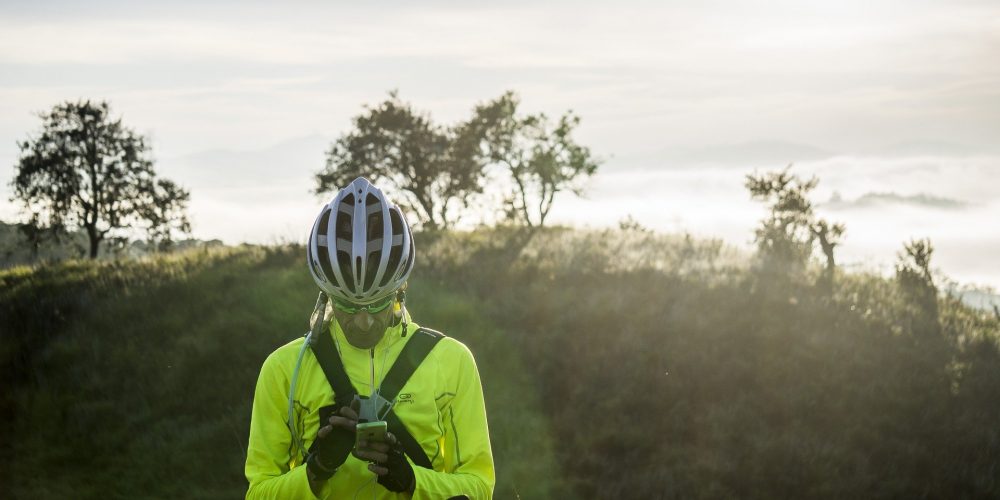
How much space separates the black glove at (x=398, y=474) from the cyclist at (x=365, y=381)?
0.13 meters

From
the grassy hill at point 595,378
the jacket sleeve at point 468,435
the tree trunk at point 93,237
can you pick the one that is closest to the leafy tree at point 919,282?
the grassy hill at point 595,378

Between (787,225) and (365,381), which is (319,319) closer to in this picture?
(365,381)

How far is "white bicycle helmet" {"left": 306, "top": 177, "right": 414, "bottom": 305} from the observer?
3.72m

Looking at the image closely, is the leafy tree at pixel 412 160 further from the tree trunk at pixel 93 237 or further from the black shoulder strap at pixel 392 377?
the black shoulder strap at pixel 392 377

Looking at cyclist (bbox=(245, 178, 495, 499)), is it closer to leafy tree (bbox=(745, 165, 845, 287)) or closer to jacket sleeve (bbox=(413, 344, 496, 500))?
jacket sleeve (bbox=(413, 344, 496, 500))

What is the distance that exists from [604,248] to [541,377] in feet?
25.7

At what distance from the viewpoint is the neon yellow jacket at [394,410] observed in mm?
3699

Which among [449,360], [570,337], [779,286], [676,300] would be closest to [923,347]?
[779,286]

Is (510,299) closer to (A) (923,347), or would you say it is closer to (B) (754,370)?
(B) (754,370)

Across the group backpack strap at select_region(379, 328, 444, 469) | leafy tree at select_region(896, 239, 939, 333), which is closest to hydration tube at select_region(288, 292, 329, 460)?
backpack strap at select_region(379, 328, 444, 469)

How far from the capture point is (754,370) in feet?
45.2

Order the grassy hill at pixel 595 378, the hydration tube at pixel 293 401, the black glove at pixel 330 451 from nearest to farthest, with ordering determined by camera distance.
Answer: the black glove at pixel 330 451
the hydration tube at pixel 293 401
the grassy hill at pixel 595 378

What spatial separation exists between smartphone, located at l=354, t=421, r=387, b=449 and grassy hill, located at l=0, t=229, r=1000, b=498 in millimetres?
8388

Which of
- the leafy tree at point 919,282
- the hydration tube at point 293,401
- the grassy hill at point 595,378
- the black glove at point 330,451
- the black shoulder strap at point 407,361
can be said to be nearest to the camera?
the black glove at point 330,451
